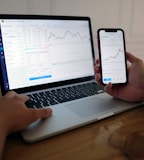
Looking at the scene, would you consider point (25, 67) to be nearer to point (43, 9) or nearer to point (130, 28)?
point (43, 9)

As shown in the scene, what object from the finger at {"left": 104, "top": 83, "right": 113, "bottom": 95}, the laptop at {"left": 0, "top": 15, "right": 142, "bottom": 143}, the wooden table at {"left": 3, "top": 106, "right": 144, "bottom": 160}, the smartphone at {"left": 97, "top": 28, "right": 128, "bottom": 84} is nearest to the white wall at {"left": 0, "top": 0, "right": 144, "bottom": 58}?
the laptop at {"left": 0, "top": 15, "right": 142, "bottom": 143}

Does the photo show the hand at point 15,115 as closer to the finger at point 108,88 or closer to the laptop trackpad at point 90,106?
the laptop trackpad at point 90,106

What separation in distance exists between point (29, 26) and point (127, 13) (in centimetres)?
57

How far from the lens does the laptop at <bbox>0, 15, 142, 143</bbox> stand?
1.78 ft

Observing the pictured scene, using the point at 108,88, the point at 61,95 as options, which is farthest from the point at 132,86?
the point at 61,95

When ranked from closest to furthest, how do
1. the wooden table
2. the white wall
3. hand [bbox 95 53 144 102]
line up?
1. the wooden table
2. hand [bbox 95 53 144 102]
3. the white wall

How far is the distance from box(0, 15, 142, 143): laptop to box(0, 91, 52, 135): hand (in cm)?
2

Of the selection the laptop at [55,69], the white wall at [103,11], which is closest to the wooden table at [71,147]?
the laptop at [55,69]

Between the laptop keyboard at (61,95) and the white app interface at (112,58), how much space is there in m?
0.08

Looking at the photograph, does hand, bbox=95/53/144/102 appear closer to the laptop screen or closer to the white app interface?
the white app interface

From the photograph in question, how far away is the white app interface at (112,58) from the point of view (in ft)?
2.09

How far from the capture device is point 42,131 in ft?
1.44

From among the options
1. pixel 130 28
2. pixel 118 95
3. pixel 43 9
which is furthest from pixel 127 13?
pixel 118 95

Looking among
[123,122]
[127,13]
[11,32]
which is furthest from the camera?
[127,13]
